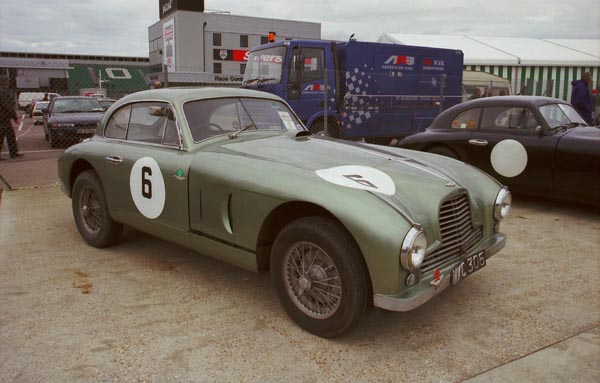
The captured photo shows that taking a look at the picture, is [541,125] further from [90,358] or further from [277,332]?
[90,358]

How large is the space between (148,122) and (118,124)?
0.52 meters

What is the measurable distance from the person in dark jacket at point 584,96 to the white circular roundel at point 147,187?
9181 mm

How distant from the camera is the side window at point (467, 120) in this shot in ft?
22.0

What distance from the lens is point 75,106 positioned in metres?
13.8

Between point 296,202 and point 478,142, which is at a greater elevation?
point 478,142

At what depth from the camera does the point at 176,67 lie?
172ft

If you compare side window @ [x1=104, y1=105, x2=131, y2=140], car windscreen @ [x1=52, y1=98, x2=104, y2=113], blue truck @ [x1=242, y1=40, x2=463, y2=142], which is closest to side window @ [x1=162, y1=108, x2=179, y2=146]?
side window @ [x1=104, y1=105, x2=131, y2=140]

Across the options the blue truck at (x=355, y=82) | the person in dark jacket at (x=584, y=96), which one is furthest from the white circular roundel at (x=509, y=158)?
the person in dark jacket at (x=584, y=96)

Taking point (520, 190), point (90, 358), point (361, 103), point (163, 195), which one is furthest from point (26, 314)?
point (361, 103)

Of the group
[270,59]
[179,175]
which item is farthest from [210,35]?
[179,175]

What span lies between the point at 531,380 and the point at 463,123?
4840mm

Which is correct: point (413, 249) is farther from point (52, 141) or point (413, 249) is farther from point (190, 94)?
point (52, 141)

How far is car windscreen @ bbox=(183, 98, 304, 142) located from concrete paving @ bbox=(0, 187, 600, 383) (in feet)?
3.94

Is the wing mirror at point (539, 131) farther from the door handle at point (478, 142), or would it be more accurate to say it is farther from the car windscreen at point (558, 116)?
the door handle at point (478, 142)
